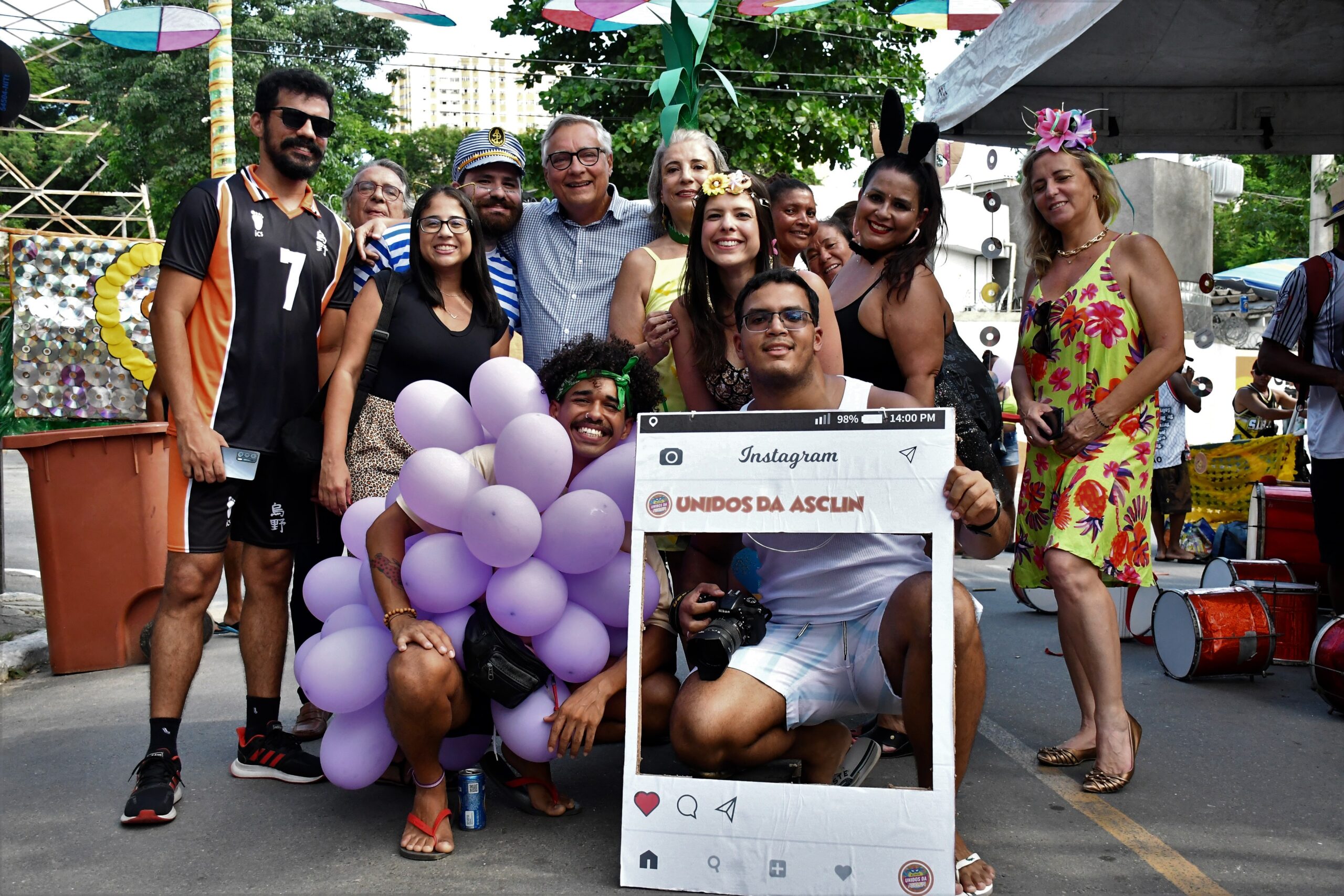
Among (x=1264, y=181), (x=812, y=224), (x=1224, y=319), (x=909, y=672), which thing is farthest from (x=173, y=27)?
(x=1264, y=181)

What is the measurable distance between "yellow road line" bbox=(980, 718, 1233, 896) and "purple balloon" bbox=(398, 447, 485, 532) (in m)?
2.14

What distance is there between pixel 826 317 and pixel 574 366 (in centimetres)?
82

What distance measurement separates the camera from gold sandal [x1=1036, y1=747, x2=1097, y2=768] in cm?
405

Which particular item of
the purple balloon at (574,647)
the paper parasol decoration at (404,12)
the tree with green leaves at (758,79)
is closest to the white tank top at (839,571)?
the purple balloon at (574,647)

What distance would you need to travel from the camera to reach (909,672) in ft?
9.92

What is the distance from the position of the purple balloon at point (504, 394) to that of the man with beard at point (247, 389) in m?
1.02

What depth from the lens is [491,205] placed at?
4.73 m

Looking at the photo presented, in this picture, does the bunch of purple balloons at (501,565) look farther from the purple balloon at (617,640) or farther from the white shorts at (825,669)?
the white shorts at (825,669)

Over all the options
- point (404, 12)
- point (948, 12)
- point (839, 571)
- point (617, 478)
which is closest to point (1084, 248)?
point (839, 571)

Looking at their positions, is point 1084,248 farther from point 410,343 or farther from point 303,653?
point 303,653

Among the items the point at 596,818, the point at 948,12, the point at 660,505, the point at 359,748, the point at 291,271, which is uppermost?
the point at 948,12

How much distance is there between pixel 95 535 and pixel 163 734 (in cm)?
263

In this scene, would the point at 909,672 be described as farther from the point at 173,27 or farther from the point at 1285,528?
the point at 173,27

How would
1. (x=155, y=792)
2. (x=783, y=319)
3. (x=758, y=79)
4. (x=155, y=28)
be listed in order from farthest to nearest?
1. (x=758, y=79)
2. (x=155, y=28)
3. (x=155, y=792)
4. (x=783, y=319)
